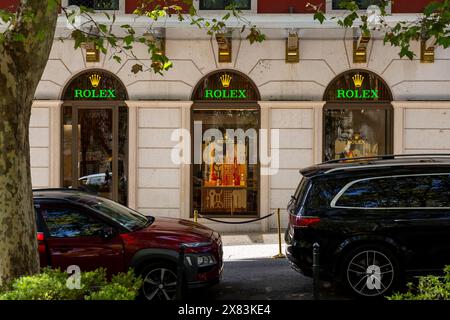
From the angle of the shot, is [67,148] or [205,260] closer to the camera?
[205,260]

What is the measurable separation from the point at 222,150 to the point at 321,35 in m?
3.87

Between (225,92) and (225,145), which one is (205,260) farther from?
(225,92)

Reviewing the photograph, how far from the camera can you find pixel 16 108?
601 cm

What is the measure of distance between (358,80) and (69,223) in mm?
9587

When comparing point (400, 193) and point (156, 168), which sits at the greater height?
point (156, 168)

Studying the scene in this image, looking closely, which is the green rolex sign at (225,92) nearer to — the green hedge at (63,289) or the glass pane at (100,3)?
the glass pane at (100,3)

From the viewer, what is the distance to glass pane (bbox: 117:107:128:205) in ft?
51.5

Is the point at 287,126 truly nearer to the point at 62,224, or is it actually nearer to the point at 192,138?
the point at 192,138

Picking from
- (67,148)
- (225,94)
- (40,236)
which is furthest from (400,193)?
(67,148)

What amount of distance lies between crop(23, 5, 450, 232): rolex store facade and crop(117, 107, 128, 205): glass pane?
0.09ft

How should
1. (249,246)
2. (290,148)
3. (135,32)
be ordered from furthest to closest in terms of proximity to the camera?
(290,148)
(249,246)
(135,32)

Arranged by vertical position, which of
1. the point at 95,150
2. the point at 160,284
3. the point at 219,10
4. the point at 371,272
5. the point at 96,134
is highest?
the point at 219,10

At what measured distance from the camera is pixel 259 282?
9758 millimetres
